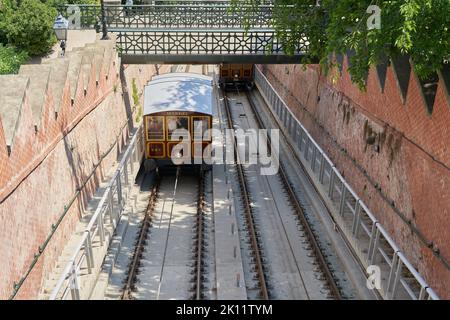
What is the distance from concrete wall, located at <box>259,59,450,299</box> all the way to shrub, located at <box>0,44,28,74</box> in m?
9.66

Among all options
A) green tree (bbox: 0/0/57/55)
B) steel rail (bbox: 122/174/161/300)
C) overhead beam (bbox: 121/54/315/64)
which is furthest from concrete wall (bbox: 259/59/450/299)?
green tree (bbox: 0/0/57/55)

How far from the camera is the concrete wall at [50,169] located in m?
7.41

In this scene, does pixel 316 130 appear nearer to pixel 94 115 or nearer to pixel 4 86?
pixel 94 115

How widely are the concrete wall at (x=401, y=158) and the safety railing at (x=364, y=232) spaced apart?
0.40m

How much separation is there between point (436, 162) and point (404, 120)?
182cm

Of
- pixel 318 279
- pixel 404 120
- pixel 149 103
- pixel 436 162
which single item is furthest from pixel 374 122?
pixel 149 103

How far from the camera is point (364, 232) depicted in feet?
35.0

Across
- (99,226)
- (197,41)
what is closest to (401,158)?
(99,226)

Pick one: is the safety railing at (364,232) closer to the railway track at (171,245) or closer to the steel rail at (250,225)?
the steel rail at (250,225)

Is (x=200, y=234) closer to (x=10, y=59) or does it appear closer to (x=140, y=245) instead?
(x=140, y=245)

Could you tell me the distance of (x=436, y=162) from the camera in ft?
28.3

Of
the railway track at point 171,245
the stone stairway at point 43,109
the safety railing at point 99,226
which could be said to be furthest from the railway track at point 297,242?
the stone stairway at point 43,109

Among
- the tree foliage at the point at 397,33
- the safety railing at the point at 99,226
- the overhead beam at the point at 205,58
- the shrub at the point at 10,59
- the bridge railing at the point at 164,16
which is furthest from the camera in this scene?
the bridge railing at the point at 164,16

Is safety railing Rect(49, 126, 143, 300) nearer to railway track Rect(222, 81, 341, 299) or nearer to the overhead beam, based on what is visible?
the overhead beam
